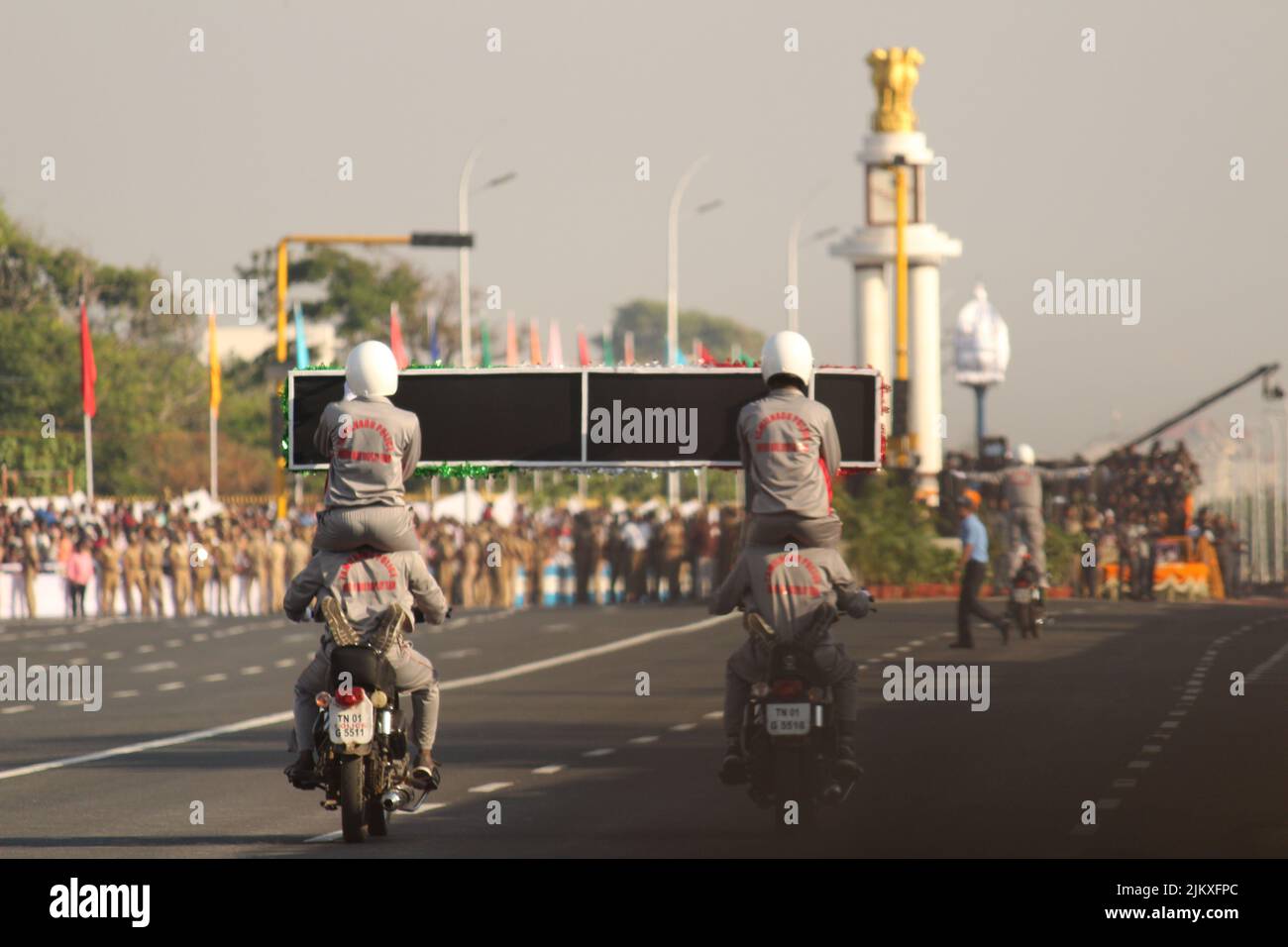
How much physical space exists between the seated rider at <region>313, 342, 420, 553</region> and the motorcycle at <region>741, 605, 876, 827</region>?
170 centimetres

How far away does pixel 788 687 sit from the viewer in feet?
40.4

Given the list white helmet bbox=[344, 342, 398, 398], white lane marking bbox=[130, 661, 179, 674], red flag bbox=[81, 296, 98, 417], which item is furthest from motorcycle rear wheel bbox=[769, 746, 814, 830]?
red flag bbox=[81, 296, 98, 417]

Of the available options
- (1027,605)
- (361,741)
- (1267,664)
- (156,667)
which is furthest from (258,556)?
(361,741)

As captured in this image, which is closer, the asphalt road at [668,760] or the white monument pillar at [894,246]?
the asphalt road at [668,760]

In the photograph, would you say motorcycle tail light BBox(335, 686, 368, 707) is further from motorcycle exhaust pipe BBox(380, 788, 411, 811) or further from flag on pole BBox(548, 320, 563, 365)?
flag on pole BBox(548, 320, 563, 365)

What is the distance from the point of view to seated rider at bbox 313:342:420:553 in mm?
12156

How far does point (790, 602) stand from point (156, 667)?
1850cm

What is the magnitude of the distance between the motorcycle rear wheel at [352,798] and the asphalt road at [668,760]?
10cm

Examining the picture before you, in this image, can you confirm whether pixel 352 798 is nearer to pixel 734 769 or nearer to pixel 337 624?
pixel 337 624

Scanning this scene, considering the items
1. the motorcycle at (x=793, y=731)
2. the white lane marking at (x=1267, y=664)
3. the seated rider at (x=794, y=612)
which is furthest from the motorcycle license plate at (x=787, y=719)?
the white lane marking at (x=1267, y=664)

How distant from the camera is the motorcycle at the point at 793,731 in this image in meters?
12.3

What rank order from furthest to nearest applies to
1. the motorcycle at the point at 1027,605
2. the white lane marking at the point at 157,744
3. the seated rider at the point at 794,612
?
the motorcycle at the point at 1027,605 → the white lane marking at the point at 157,744 → the seated rider at the point at 794,612

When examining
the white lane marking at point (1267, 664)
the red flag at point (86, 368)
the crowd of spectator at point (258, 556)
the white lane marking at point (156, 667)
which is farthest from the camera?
the red flag at point (86, 368)

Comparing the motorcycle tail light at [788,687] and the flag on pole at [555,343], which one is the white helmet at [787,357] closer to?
the motorcycle tail light at [788,687]
